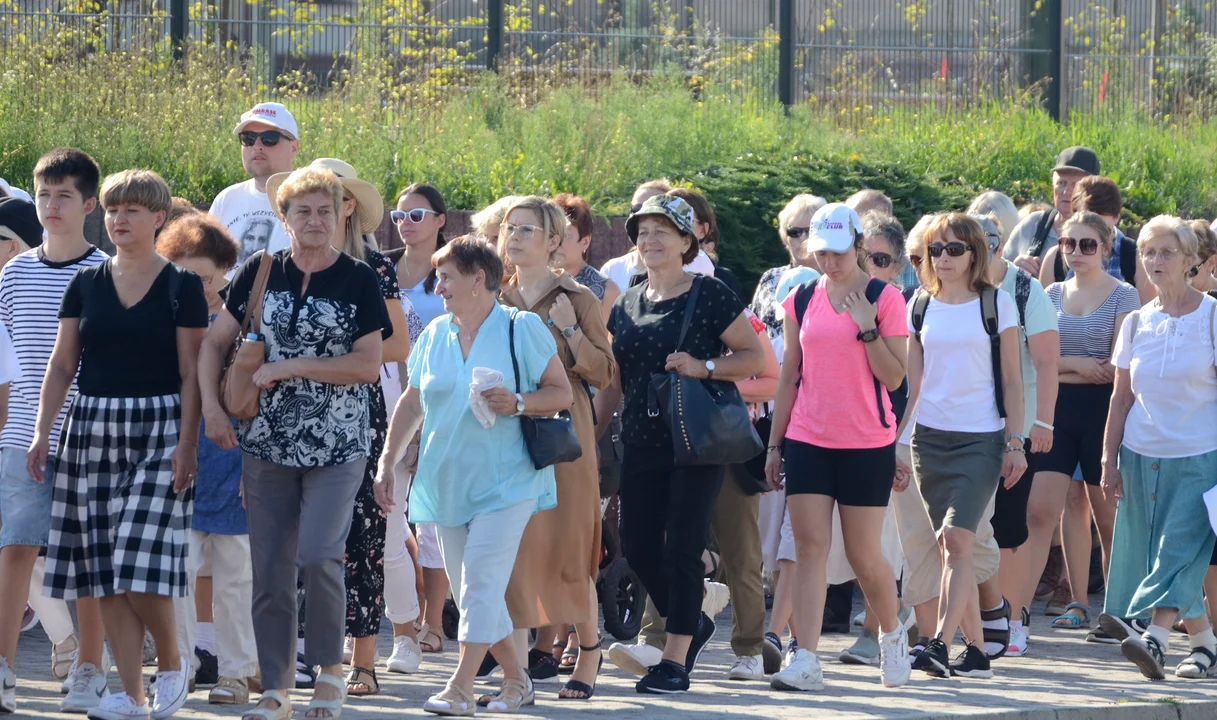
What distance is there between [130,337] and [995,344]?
→ 3.83 meters

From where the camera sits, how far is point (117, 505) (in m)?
6.36

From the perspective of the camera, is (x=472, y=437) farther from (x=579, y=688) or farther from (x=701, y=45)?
(x=701, y=45)

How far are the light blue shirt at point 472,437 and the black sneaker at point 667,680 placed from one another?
97cm

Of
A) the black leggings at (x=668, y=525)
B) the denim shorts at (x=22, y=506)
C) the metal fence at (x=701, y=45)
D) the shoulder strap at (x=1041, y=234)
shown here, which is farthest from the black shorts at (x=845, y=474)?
the metal fence at (x=701, y=45)

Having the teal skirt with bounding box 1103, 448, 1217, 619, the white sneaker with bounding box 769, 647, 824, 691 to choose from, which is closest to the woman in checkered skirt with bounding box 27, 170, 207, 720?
the white sneaker with bounding box 769, 647, 824, 691

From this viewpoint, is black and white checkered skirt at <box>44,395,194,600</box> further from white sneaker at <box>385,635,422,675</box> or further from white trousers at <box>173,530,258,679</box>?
white sneaker at <box>385,635,422,675</box>

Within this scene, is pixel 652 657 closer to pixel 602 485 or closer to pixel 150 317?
pixel 602 485

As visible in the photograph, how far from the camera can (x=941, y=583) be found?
8.09 metres

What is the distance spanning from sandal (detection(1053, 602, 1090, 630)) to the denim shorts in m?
5.51

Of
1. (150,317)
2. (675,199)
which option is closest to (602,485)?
(675,199)

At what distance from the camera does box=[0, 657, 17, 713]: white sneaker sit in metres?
6.61

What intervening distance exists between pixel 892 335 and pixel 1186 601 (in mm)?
2070

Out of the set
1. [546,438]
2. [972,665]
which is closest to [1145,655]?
[972,665]

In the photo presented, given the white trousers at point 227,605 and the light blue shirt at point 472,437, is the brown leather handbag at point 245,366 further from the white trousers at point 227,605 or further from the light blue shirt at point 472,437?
the white trousers at point 227,605
